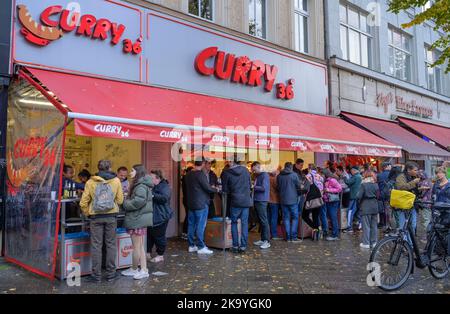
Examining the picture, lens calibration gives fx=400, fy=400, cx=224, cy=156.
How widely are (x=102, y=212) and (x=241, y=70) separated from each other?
629cm

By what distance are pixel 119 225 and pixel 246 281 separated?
7.81ft

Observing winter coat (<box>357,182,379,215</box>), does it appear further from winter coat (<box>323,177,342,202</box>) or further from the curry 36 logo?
the curry 36 logo

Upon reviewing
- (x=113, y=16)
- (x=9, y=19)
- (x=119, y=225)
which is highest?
→ (x=113, y=16)

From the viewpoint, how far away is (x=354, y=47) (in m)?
15.5

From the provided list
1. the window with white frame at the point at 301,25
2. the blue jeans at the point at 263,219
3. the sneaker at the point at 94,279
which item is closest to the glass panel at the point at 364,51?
the window with white frame at the point at 301,25

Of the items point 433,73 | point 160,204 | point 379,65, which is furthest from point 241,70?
point 433,73

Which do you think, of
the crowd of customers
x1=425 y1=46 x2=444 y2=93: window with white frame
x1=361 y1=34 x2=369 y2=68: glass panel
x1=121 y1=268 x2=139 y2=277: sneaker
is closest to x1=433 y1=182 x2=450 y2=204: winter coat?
the crowd of customers

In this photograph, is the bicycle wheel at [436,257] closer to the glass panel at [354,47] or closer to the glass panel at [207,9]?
the glass panel at [207,9]

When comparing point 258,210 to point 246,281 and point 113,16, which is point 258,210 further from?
point 113,16

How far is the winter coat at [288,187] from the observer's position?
28.5 feet

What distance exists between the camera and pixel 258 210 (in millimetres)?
8375

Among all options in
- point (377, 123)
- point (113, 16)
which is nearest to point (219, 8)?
point (113, 16)
